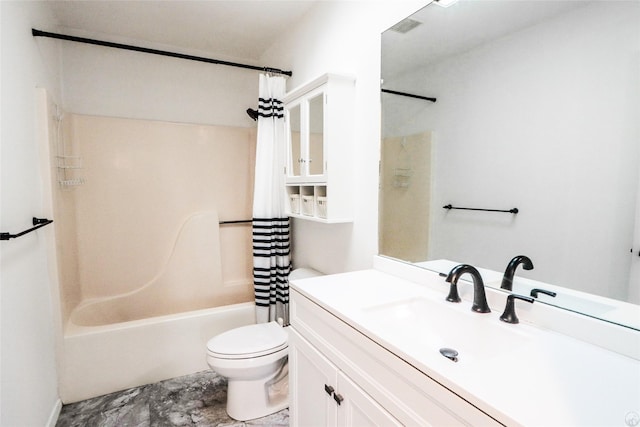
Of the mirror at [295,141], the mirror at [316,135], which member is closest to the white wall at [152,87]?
the mirror at [295,141]

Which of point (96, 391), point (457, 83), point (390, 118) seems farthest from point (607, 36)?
point (96, 391)

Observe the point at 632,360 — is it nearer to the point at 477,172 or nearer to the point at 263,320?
the point at 477,172

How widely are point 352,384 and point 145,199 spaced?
2.35 m

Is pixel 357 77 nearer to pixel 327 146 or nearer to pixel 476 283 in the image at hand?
pixel 327 146

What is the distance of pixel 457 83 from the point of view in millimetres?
1281

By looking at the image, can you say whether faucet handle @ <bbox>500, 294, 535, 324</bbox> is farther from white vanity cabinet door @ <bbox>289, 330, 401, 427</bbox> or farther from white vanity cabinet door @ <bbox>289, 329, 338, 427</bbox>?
white vanity cabinet door @ <bbox>289, 329, 338, 427</bbox>

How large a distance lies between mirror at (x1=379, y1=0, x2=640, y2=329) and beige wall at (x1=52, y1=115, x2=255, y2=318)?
6.00ft

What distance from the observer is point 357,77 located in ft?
5.58

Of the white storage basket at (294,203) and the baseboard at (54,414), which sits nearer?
the baseboard at (54,414)

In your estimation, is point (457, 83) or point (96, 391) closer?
point (457, 83)

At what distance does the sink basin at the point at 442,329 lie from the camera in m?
0.91

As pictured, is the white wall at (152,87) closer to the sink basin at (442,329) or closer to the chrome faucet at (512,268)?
the sink basin at (442,329)

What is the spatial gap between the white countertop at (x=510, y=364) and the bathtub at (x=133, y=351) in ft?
4.83

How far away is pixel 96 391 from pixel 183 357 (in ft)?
1.68
